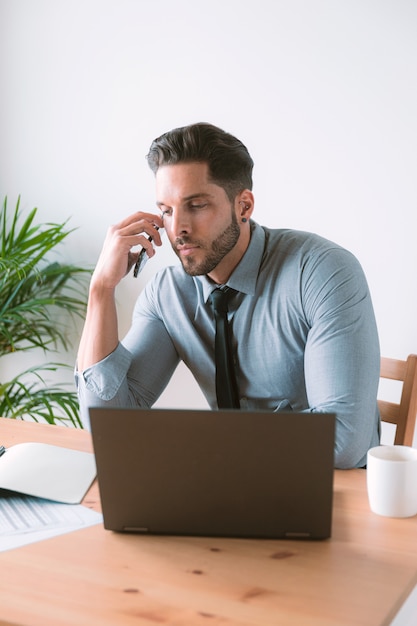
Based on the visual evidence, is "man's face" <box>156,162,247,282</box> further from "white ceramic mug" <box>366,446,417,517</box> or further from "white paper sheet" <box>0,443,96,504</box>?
"white ceramic mug" <box>366,446,417,517</box>

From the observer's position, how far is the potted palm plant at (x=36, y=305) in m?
3.19

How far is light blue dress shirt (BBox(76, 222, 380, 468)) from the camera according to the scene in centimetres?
176

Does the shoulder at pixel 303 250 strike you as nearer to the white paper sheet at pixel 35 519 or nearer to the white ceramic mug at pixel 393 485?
the white ceramic mug at pixel 393 485

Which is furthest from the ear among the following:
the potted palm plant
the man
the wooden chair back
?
the potted palm plant

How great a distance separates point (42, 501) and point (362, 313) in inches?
31.1

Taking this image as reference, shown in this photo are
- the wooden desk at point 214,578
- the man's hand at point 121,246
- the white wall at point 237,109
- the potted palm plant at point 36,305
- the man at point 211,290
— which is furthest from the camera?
the potted palm plant at point 36,305

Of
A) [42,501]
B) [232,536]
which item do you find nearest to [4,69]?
[42,501]

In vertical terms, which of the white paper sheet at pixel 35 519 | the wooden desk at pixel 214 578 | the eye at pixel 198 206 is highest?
the eye at pixel 198 206

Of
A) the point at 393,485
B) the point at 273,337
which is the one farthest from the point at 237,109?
the point at 393,485

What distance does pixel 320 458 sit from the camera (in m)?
1.27

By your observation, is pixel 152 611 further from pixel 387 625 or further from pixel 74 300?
pixel 74 300

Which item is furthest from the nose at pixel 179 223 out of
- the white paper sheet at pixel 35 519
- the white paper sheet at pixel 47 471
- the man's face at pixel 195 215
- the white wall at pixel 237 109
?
the white wall at pixel 237 109

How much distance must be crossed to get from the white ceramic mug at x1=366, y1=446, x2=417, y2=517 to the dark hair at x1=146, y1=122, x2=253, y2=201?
0.84 m

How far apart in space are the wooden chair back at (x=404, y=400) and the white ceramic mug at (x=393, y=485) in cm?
66
